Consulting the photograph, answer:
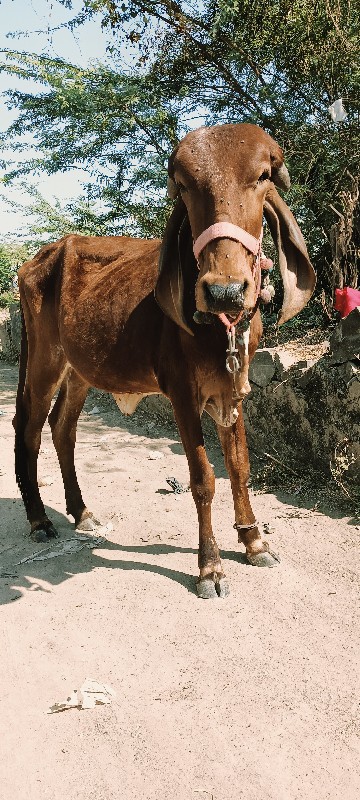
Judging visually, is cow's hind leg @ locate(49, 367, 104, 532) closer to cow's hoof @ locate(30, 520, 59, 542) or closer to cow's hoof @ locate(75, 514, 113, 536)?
cow's hoof @ locate(75, 514, 113, 536)

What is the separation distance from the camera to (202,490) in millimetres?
3564

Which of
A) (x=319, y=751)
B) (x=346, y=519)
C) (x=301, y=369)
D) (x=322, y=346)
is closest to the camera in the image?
(x=319, y=751)

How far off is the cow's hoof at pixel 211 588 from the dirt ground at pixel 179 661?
4 centimetres

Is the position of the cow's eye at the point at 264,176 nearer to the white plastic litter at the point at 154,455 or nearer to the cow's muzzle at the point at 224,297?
the cow's muzzle at the point at 224,297

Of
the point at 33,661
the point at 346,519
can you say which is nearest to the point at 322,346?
the point at 346,519

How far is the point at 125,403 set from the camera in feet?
14.2

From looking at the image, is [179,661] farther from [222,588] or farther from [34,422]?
[34,422]

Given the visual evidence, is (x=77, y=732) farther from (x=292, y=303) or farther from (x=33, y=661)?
(x=292, y=303)

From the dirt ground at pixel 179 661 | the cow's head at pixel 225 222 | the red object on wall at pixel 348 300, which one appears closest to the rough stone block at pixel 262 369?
the red object on wall at pixel 348 300

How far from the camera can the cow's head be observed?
106 inches

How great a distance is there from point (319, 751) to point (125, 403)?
2.42 meters

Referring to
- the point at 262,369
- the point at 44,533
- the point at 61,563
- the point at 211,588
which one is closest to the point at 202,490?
the point at 211,588

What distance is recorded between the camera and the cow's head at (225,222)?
2684 millimetres

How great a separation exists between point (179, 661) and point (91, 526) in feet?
5.59
